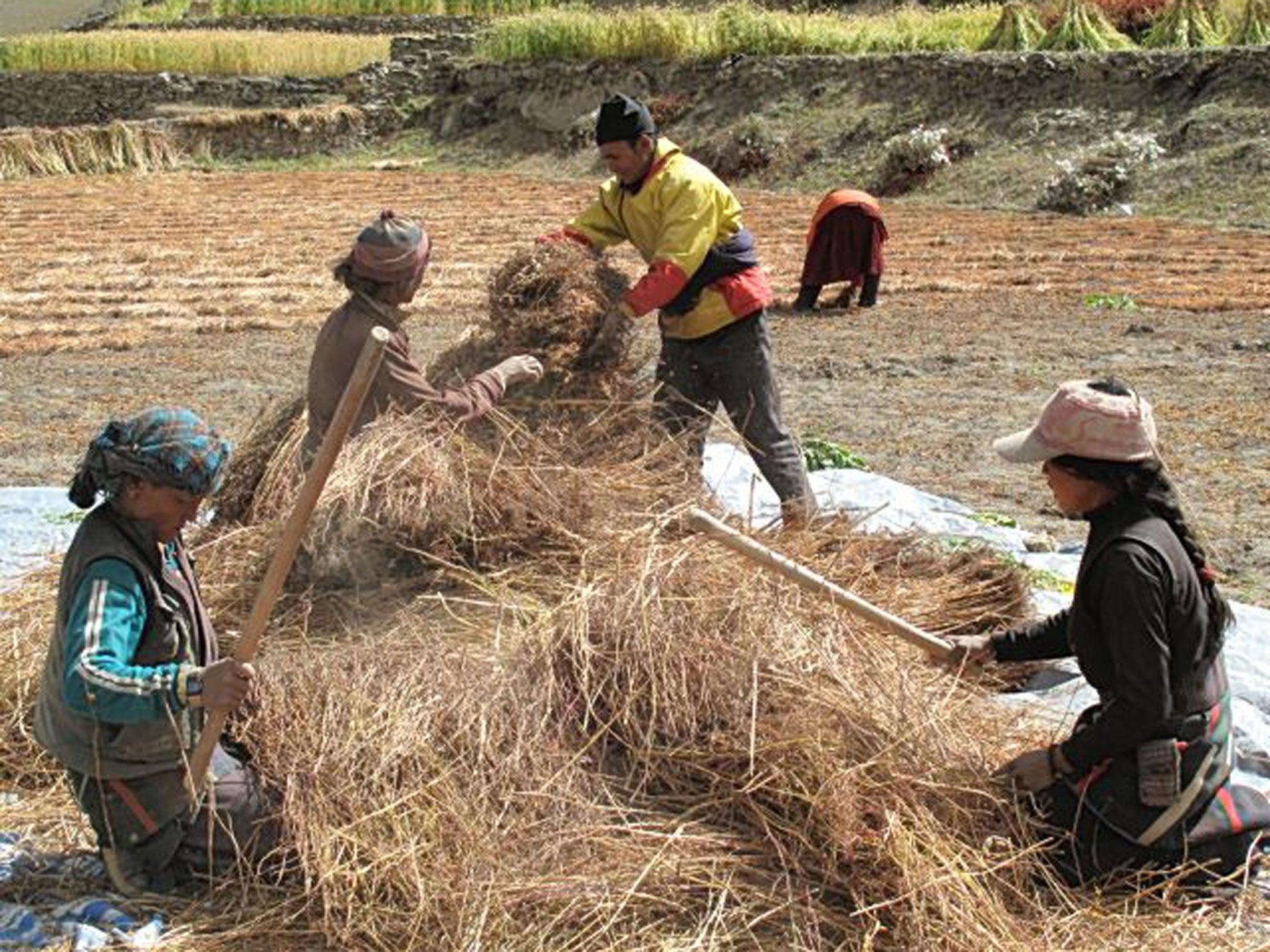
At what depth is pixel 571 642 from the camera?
3.30 metres

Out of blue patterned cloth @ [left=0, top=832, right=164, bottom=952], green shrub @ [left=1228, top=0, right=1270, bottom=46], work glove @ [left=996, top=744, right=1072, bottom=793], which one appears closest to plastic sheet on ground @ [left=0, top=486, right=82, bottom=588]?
blue patterned cloth @ [left=0, top=832, right=164, bottom=952]

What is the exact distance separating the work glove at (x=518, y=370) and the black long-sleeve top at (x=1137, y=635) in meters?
1.85

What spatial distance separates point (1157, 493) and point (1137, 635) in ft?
1.00

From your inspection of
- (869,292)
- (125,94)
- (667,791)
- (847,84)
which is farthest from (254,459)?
(125,94)

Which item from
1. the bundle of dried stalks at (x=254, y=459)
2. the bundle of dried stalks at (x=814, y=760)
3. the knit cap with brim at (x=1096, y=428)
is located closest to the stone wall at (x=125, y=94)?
the bundle of dried stalks at (x=254, y=459)

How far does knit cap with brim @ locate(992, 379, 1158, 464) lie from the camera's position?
291 centimetres

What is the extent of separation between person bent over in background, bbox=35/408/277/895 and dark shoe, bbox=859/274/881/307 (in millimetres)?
8304

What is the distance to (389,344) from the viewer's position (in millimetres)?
4066

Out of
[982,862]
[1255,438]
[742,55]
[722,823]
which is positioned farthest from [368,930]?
[742,55]

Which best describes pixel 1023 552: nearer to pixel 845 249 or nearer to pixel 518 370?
pixel 518 370

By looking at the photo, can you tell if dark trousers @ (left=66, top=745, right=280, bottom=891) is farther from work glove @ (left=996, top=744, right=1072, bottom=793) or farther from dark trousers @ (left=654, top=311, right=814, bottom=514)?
dark trousers @ (left=654, top=311, right=814, bottom=514)

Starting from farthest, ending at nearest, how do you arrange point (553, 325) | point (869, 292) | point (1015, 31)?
1. point (1015, 31)
2. point (869, 292)
3. point (553, 325)

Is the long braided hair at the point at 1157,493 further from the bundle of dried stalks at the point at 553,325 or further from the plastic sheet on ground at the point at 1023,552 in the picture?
the bundle of dried stalks at the point at 553,325

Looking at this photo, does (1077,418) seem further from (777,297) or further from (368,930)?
(777,297)
